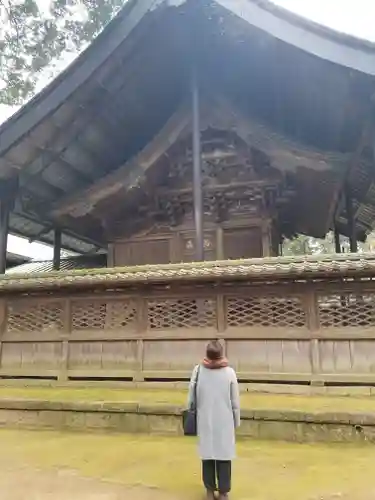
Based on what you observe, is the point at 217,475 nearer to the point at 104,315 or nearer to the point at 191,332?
the point at 191,332

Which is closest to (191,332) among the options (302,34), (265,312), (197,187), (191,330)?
(191,330)

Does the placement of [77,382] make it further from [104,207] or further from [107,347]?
[104,207]

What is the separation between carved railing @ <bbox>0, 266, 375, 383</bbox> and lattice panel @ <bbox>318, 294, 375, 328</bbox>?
0.01 meters

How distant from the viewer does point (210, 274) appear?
7164 millimetres

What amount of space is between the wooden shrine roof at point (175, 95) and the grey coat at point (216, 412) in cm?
538

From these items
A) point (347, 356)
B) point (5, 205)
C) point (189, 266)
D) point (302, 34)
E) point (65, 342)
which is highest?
point (302, 34)

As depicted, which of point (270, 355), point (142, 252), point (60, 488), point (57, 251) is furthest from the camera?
point (57, 251)

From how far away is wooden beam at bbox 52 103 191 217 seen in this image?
10266mm

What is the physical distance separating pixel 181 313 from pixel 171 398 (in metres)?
1.70

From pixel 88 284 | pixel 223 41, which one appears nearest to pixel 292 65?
pixel 223 41

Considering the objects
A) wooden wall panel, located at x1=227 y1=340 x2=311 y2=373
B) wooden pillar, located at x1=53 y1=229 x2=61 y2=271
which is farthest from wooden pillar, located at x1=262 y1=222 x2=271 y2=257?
wooden pillar, located at x1=53 y1=229 x2=61 y2=271

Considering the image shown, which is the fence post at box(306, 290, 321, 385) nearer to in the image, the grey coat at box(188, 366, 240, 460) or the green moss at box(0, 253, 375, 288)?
the green moss at box(0, 253, 375, 288)

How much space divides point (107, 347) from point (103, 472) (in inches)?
139

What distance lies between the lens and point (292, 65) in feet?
29.3
